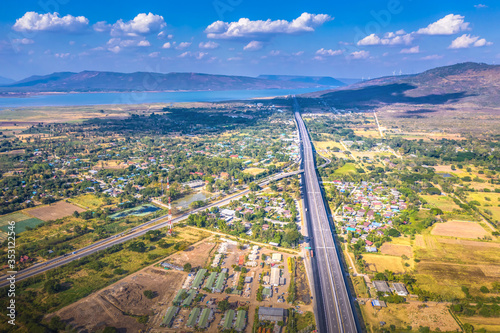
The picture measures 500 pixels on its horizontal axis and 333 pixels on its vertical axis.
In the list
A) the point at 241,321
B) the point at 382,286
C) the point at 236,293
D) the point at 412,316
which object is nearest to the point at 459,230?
the point at 382,286

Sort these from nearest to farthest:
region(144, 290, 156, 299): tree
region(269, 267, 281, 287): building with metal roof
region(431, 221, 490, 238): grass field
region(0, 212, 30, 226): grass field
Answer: region(144, 290, 156, 299): tree → region(269, 267, 281, 287): building with metal roof → region(431, 221, 490, 238): grass field → region(0, 212, 30, 226): grass field

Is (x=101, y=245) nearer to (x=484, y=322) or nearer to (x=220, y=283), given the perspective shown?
(x=220, y=283)

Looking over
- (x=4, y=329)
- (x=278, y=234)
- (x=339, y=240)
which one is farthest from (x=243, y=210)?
(x=4, y=329)

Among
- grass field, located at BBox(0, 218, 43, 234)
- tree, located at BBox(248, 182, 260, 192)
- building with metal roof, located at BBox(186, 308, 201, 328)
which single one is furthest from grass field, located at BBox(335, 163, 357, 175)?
grass field, located at BBox(0, 218, 43, 234)

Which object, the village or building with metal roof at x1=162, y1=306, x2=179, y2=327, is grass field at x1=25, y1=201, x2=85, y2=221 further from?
building with metal roof at x1=162, y1=306, x2=179, y2=327

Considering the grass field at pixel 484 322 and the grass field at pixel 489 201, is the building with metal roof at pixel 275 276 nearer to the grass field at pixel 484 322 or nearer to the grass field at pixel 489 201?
the grass field at pixel 484 322

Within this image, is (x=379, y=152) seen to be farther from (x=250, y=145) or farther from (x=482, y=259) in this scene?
(x=482, y=259)
